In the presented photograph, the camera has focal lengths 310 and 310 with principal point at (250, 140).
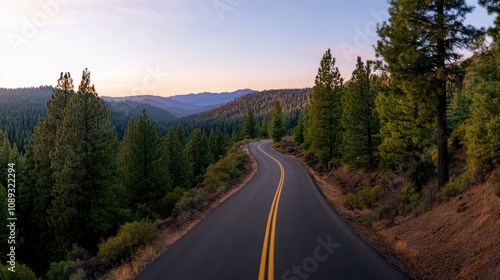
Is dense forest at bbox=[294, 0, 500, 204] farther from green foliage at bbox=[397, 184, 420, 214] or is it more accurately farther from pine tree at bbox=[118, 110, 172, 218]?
pine tree at bbox=[118, 110, 172, 218]

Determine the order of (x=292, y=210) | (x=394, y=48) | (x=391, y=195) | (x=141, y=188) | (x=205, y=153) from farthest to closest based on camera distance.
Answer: (x=205, y=153), (x=141, y=188), (x=391, y=195), (x=292, y=210), (x=394, y=48)

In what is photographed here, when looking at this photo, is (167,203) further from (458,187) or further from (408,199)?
(458,187)

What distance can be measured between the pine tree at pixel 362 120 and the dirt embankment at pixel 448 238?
14271 millimetres

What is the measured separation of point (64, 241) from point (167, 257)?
56.7 feet

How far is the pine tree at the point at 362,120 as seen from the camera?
26.8 meters

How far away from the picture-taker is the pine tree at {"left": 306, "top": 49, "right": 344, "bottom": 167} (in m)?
34.9

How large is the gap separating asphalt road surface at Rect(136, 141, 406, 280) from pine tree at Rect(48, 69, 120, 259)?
34.2ft

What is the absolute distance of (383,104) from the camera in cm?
2081

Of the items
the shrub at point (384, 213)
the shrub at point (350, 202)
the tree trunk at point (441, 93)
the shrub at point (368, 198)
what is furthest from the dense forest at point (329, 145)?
the shrub at point (350, 202)

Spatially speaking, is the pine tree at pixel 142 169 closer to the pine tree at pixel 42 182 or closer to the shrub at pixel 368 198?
the pine tree at pixel 42 182

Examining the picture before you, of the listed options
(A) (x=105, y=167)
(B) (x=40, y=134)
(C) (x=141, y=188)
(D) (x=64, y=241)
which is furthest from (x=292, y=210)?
(B) (x=40, y=134)

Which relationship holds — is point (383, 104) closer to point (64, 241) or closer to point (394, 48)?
point (394, 48)

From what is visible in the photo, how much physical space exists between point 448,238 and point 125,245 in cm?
1056

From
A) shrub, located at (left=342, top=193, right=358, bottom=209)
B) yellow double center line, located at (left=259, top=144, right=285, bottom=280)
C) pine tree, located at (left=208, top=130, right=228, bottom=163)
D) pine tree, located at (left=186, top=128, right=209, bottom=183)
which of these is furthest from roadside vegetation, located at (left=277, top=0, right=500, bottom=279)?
pine tree, located at (left=208, top=130, right=228, bottom=163)
